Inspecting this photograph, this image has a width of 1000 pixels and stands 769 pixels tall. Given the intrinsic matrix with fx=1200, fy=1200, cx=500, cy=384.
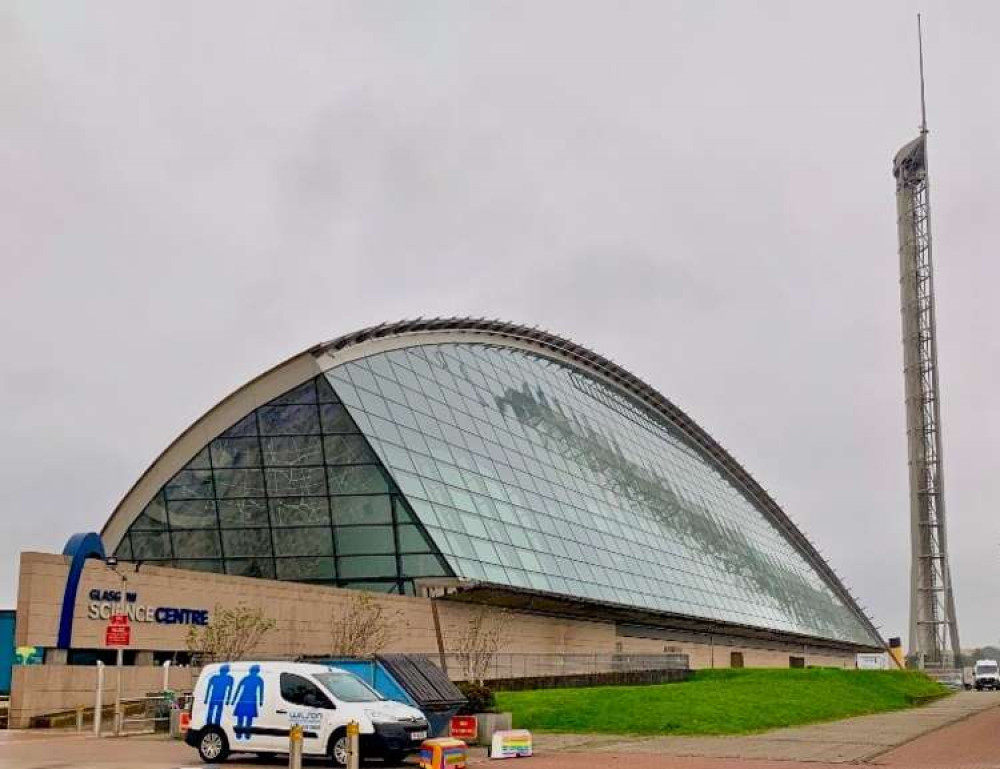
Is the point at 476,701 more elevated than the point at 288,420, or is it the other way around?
the point at 288,420

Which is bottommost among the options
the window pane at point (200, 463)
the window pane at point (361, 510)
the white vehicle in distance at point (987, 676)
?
the white vehicle in distance at point (987, 676)

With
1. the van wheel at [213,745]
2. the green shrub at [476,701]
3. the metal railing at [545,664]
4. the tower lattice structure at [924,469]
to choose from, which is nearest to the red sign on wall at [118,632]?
the van wheel at [213,745]

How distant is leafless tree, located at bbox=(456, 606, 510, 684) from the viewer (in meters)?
38.8

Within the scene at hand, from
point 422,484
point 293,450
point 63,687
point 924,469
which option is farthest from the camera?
point 924,469

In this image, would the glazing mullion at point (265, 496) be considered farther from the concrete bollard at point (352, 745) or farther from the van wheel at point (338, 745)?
the concrete bollard at point (352, 745)

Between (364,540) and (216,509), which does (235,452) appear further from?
(364,540)

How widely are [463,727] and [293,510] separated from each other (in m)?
20.3

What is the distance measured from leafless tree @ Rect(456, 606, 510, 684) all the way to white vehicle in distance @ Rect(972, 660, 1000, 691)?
46.9 meters

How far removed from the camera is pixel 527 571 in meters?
48.1

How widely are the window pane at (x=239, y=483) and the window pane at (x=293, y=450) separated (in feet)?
2.47

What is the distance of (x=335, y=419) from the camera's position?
147 ft

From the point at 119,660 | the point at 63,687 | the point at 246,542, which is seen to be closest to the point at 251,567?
the point at 246,542

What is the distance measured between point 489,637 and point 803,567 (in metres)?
66.0

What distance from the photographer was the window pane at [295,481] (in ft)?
146
